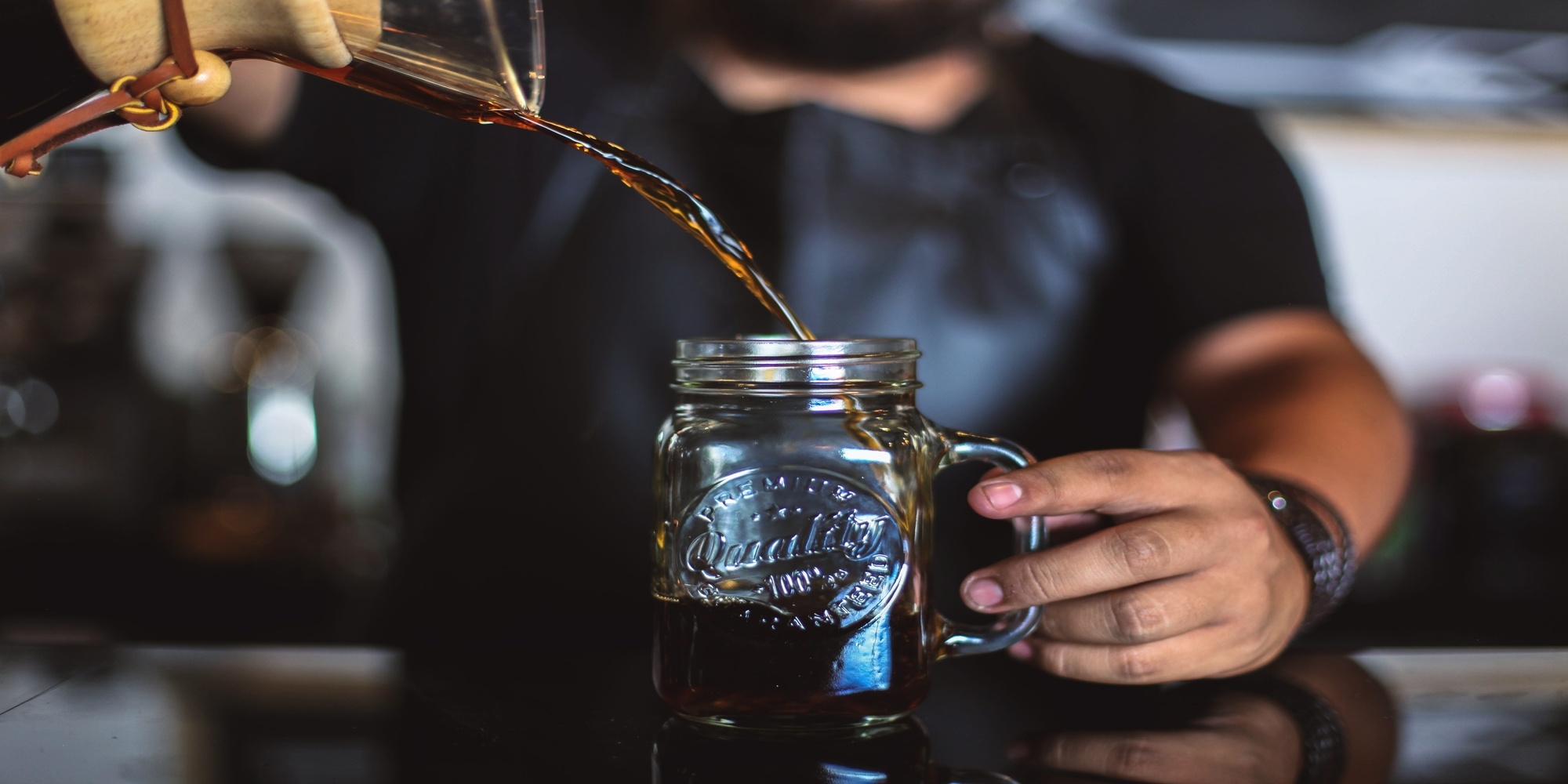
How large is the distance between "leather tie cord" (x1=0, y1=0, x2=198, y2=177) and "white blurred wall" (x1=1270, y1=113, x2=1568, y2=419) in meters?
2.22

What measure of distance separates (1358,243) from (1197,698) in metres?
1.96

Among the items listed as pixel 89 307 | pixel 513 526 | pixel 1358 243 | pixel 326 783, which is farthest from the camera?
pixel 1358 243

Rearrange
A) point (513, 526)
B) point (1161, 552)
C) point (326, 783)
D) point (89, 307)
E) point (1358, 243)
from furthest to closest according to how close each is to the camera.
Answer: point (1358, 243) → point (89, 307) → point (513, 526) → point (1161, 552) → point (326, 783)

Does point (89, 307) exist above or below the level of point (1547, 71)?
below

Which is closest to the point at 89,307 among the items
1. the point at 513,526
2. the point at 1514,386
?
the point at 513,526

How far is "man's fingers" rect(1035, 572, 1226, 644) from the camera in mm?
649

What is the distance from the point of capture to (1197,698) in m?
0.68

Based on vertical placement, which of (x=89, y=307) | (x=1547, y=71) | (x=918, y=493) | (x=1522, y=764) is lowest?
(x=1522, y=764)

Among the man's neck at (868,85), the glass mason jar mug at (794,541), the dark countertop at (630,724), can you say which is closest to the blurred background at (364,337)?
the man's neck at (868,85)

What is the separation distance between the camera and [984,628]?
629 mm

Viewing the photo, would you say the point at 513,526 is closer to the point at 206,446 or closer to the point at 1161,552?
the point at 1161,552

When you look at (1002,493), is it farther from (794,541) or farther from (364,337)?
(364,337)

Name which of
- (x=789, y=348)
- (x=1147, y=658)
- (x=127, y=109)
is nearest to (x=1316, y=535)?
(x=1147, y=658)

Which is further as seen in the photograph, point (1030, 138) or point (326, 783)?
point (1030, 138)
